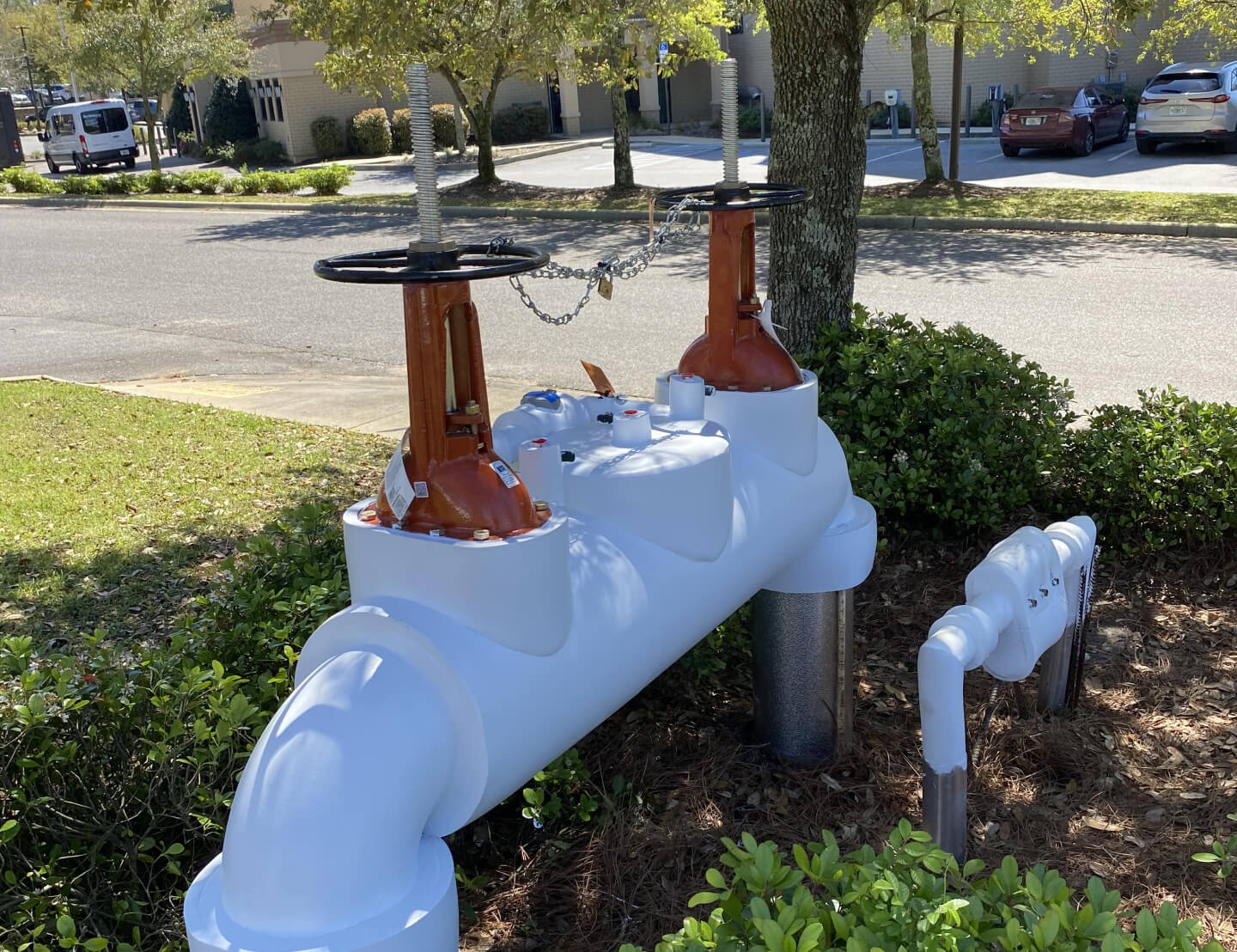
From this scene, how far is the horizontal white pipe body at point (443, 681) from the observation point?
176cm

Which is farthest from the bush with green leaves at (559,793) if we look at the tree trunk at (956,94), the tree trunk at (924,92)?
the tree trunk at (956,94)

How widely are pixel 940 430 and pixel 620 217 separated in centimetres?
1272

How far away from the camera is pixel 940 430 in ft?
15.0

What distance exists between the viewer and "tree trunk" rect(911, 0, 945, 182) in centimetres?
1531

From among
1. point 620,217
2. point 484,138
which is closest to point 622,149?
point 484,138

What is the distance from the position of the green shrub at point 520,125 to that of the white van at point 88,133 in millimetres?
10452

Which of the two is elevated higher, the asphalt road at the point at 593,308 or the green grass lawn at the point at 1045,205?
the green grass lawn at the point at 1045,205

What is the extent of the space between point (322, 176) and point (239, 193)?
8.06 ft

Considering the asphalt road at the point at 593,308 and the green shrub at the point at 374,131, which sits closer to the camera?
the asphalt road at the point at 593,308

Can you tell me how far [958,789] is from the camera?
2758 millimetres

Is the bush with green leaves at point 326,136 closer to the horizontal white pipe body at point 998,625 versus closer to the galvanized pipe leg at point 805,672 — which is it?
the galvanized pipe leg at point 805,672

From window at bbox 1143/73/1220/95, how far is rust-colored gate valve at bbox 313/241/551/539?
76.8 feet

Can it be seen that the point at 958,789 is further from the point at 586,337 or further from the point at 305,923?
the point at 586,337

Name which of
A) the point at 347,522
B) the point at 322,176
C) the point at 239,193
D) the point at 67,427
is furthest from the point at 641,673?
the point at 239,193
